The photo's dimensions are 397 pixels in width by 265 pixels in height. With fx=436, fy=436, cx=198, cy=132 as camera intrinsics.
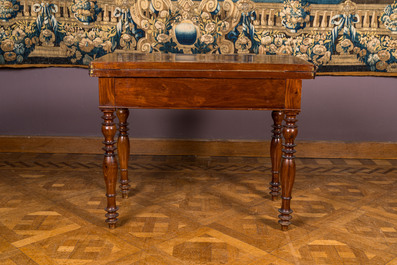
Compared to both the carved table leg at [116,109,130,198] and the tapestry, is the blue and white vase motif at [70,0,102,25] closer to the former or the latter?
the tapestry

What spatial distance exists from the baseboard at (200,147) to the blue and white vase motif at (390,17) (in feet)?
3.52

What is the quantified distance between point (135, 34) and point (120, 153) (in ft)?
4.31

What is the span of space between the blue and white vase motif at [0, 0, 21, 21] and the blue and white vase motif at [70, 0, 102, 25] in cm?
49

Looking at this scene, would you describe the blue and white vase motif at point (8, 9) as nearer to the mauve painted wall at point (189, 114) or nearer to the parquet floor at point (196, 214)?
the mauve painted wall at point (189, 114)

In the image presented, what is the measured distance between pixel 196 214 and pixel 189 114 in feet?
5.17

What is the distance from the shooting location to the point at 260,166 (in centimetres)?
390

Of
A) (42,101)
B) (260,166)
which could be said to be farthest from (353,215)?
(42,101)

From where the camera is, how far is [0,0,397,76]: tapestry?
382 centimetres

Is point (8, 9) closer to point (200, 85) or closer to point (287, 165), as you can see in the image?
point (200, 85)

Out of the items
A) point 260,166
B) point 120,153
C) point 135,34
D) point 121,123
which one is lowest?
point 260,166

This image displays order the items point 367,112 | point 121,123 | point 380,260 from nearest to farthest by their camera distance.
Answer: point 380,260
point 121,123
point 367,112

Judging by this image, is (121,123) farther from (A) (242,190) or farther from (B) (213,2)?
(B) (213,2)

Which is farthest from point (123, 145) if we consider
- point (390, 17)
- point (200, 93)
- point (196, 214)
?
point (390, 17)

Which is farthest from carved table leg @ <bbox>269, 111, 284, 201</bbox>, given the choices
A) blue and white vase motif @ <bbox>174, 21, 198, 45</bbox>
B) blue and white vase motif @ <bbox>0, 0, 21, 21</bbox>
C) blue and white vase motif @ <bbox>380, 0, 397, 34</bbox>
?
blue and white vase motif @ <bbox>0, 0, 21, 21</bbox>
